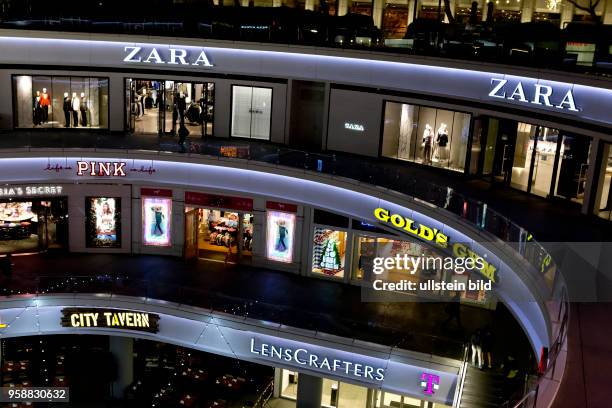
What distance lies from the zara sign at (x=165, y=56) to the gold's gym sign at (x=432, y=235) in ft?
31.1

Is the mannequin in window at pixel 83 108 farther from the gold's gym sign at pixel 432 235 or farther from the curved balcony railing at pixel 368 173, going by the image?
the gold's gym sign at pixel 432 235

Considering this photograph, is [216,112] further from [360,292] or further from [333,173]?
[360,292]

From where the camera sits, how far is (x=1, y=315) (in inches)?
1008

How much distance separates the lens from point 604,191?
76.1 feet

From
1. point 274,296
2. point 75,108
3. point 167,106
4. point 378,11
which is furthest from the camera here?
point 378,11

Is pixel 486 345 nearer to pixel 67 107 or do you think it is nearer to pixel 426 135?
pixel 426 135

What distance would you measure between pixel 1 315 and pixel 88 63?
999 centimetres

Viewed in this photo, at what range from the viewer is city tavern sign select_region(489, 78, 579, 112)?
2164cm

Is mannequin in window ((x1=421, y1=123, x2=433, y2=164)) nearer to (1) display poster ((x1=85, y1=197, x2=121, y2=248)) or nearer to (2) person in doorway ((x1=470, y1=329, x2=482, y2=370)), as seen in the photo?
(2) person in doorway ((x1=470, y1=329, x2=482, y2=370))

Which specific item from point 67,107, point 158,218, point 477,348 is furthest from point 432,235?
point 67,107

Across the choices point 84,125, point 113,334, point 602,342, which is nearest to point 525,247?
point 602,342

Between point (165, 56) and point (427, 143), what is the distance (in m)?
10.6

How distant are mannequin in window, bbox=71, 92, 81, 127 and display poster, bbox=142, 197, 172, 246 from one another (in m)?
4.40

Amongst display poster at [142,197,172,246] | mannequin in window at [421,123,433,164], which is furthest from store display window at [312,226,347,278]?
display poster at [142,197,172,246]
